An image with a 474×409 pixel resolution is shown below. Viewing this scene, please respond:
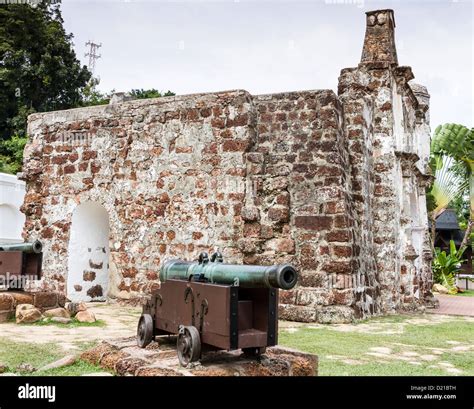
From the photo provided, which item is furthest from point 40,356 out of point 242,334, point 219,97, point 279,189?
point 219,97

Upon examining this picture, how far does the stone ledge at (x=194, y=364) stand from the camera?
3.86m

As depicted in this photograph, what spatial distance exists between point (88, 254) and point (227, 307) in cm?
665

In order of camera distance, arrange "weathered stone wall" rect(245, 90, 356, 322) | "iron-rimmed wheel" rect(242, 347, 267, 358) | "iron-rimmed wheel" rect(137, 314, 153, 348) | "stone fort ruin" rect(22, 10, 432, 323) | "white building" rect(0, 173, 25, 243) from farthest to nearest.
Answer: "white building" rect(0, 173, 25, 243) < "stone fort ruin" rect(22, 10, 432, 323) < "weathered stone wall" rect(245, 90, 356, 322) < "iron-rimmed wheel" rect(137, 314, 153, 348) < "iron-rimmed wheel" rect(242, 347, 267, 358)

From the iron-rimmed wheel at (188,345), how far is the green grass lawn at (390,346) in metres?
1.25

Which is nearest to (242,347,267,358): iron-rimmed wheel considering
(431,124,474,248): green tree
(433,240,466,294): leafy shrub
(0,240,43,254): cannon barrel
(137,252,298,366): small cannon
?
(137,252,298,366): small cannon

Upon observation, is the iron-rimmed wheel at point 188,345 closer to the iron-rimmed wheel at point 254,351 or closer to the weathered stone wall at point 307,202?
the iron-rimmed wheel at point 254,351

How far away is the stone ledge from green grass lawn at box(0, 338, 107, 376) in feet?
0.43

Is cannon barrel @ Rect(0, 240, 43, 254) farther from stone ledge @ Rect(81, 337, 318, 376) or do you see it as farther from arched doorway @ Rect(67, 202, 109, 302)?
stone ledge @ Rect(81, 337, 318, 376)

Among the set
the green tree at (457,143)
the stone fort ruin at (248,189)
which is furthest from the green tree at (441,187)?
the stone fort ruin at (248,189)

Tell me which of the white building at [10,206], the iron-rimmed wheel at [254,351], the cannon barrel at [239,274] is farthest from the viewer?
the white building at [10,206]

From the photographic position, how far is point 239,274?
3963 mm

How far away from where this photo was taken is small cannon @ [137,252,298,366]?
383 centimetres

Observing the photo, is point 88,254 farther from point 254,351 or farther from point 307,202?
point 254,351
